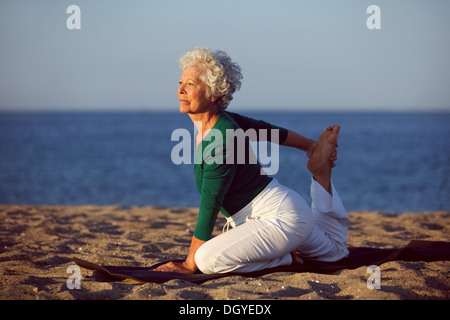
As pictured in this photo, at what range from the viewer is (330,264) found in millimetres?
4012

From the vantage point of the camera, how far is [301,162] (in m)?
26.4

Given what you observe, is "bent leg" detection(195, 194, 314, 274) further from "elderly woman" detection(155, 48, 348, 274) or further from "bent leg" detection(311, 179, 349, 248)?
"bent leg" detection(311, 179, 349, 248)

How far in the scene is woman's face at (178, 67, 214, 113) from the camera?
367 cm

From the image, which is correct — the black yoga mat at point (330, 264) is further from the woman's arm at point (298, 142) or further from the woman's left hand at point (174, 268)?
the woman's arm at point (298, 142)

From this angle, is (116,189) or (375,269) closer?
(375,269)

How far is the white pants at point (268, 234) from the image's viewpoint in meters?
3.54

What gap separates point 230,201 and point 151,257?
4.22 ft

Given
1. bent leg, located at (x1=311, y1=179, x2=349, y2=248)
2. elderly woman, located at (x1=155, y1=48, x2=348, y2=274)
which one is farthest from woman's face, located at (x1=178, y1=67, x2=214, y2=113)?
bent leg, located at (x1=311, y1=179, x2=349, y2=248)

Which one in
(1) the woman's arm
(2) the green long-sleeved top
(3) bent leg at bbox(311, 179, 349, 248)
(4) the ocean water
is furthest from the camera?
(4) the ocean water

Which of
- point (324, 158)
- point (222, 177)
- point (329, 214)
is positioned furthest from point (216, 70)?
point (329, 214)

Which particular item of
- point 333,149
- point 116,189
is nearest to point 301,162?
point 116,189

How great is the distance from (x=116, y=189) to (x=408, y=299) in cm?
1537

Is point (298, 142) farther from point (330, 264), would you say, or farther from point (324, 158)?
point (330, 264)

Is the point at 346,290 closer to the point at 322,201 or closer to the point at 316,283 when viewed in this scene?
the point at 316,283
